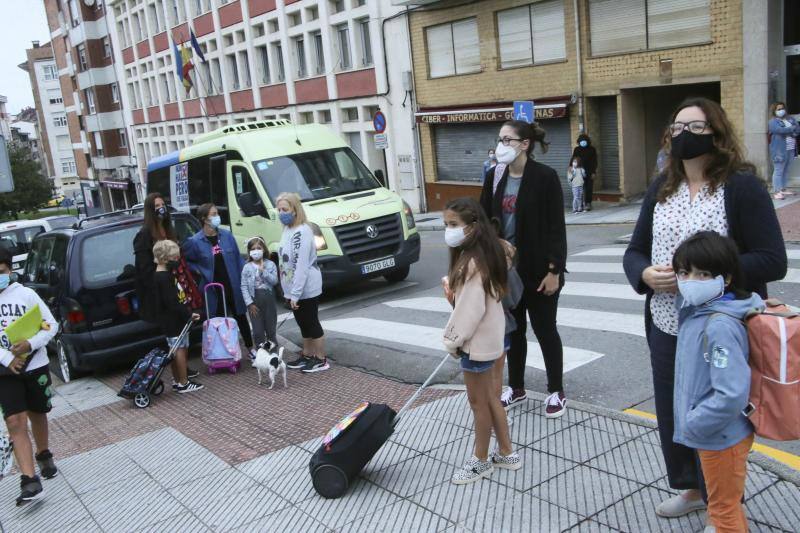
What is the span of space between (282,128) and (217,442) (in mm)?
8179

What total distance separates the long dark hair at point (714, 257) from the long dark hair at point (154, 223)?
5.77 metres

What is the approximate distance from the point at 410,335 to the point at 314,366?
133cm

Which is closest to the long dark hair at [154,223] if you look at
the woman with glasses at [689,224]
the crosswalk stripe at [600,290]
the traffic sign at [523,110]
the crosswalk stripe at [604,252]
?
the crosswalk stripe at [600,290]

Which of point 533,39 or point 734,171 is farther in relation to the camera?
point 533,39

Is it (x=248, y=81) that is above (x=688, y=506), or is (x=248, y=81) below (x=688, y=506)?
above

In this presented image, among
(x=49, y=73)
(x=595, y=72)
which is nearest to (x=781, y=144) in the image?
(x=595, y=72)

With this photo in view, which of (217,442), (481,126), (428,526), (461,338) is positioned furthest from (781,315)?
(481,126)

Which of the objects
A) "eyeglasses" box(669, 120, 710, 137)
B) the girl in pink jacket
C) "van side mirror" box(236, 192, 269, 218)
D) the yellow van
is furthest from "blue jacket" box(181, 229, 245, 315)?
"eyeglasses" box(669, 120, 710, 137)

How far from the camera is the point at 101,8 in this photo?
174 ft

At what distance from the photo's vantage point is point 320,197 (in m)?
11.7

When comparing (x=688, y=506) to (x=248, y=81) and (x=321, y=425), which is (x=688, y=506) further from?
(x=248, y=81)

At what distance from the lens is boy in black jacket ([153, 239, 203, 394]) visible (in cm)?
700

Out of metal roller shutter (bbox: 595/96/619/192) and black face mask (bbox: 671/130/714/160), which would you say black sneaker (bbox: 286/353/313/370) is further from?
metal roller shutter (bbox: 595/96/619/192)

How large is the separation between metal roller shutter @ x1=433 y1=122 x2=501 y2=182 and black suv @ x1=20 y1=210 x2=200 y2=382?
15.6 m
